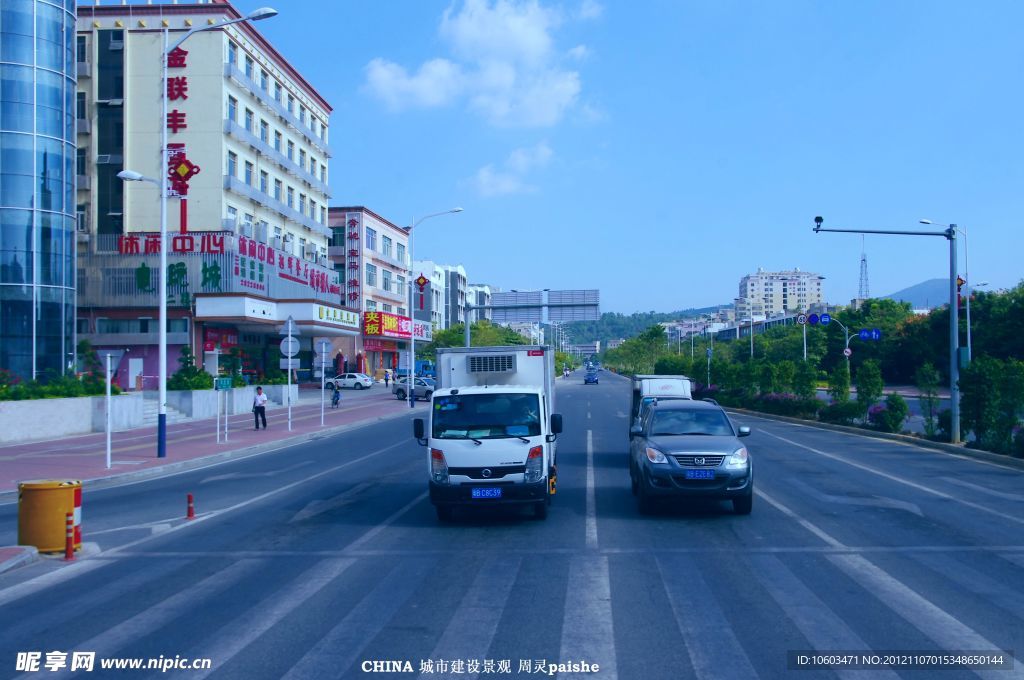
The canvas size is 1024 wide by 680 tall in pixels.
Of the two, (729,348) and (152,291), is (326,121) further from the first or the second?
(729,348)

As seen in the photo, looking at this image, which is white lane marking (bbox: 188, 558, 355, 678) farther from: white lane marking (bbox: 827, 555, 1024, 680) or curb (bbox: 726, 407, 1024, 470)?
curb (bbox: 726, 407, 1024, 470)

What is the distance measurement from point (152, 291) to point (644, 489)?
40047mm

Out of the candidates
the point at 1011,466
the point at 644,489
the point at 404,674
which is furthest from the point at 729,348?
the point at 404,674

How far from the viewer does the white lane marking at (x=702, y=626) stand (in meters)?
6.09

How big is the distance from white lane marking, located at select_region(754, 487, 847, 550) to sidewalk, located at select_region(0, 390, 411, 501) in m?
14.1

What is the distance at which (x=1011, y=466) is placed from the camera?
19484 mm

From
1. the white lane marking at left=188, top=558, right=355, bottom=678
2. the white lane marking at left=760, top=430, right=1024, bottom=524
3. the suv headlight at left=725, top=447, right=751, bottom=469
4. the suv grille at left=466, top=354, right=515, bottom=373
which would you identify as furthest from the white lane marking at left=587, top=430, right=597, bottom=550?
the white lane marking at left=760, top=430, right=1024, bottom=524

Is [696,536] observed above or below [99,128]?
below

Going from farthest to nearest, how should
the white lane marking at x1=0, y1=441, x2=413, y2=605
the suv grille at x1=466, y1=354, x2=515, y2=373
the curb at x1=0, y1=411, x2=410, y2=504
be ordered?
1. the curb at x1=0, y1=411, x2=410, y2=504
2. the suv grille at x1=466, y1=354, x2=515, y2=373
3. the white lane marking at x1=0, y1=441, x2=413, y2=605

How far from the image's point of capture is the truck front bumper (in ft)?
39.5

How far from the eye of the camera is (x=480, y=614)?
7566mm

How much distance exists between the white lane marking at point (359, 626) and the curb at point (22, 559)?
4610 mm

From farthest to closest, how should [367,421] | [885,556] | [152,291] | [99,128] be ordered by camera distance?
[99,128]
[152,291]
[367,421]
[885,556]

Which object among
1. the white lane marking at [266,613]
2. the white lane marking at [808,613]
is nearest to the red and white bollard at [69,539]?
the white lane marking at [266,613]
